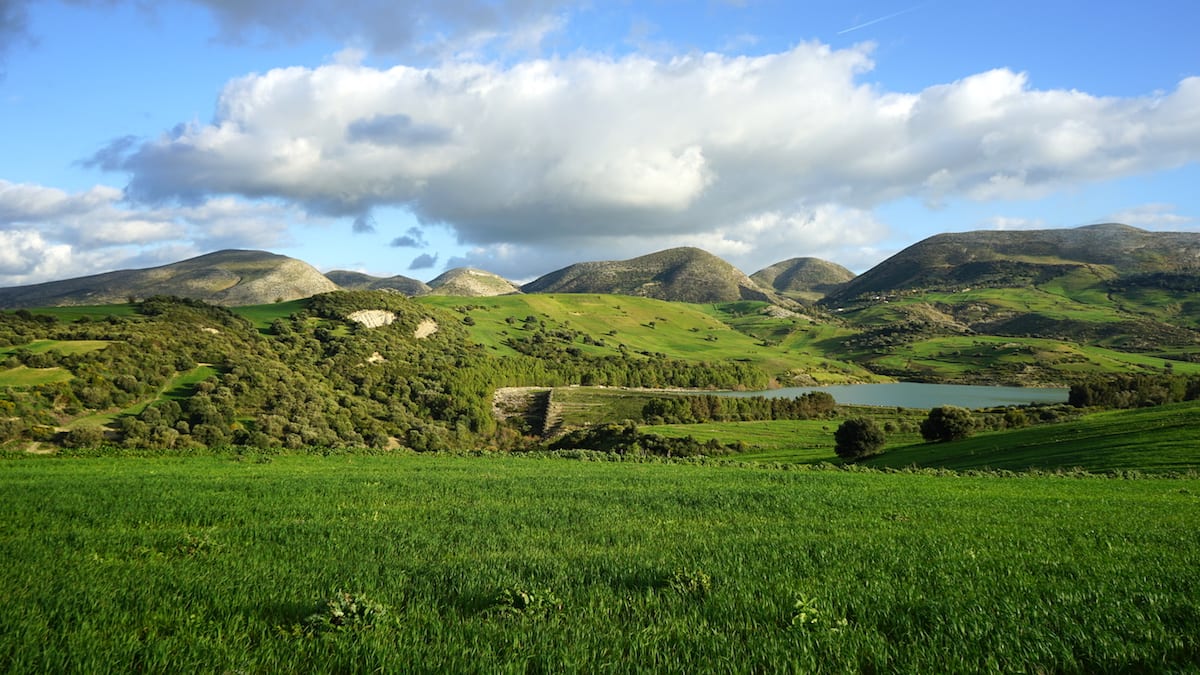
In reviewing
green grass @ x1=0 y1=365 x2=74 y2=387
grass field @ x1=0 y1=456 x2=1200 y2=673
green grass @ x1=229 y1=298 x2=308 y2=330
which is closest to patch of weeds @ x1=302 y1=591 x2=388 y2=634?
grass field @ x1=0 y1=456 x2=1200 y2=673

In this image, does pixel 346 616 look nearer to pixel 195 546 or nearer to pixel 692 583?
pixel 692 583

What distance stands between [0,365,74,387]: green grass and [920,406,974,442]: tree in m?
108

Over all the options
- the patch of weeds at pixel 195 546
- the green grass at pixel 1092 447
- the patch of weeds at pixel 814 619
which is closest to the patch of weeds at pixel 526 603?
the patch of weeds at pixel 814 619

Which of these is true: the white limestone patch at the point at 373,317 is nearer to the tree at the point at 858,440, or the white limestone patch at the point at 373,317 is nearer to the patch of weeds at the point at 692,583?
the tree at the point at 858,440

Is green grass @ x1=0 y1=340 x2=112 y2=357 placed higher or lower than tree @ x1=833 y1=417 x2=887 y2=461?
higher

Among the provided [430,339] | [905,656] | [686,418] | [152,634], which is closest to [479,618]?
[152,634]

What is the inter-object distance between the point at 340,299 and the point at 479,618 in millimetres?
195374

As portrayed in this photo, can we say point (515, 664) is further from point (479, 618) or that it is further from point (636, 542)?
point (636, 542)

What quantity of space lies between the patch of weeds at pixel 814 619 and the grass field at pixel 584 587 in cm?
3

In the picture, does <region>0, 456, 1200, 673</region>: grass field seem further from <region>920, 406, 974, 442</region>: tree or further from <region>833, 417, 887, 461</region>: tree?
<region>920, 406, 974, 442</region>: tree

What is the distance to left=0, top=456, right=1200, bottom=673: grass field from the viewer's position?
569 cm

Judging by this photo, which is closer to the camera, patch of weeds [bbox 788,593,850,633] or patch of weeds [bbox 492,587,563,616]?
patch of weeds [bbox 788,593,850,633]

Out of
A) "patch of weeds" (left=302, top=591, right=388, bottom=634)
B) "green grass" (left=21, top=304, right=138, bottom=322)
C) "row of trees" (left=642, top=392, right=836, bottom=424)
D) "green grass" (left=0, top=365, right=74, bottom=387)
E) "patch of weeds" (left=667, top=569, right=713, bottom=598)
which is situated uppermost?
Answer: "green grass" (left=21, top=304, right=138, bottom=322)

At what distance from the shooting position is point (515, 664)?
5309 mm
